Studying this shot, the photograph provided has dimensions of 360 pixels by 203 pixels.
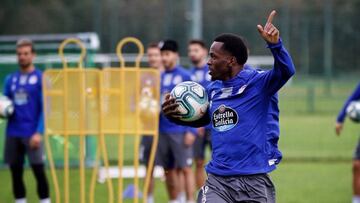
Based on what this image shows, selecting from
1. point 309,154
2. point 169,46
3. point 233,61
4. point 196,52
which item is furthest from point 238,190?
point 309,154

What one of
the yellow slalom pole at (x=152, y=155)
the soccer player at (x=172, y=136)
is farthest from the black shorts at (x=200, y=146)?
the yellow slalom pole at (x=152, y=155)

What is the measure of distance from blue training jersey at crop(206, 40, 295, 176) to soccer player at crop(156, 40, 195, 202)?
14.3 feet

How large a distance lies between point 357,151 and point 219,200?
4.63 metres

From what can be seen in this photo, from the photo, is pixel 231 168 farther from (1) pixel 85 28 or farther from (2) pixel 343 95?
(2) pixel 343 95

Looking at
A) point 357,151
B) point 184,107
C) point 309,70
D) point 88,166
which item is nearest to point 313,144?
point 309,70

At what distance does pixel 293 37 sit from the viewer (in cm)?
2308

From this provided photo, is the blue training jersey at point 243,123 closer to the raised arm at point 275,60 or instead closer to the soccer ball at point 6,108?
the raised arm at point 275,60

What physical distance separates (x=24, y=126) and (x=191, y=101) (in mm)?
4417

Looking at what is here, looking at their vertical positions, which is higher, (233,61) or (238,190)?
(233,61)

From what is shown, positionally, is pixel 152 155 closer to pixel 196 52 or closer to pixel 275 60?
pixel 196 52

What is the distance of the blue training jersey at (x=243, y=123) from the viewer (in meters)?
6.48

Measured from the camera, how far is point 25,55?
10.7m

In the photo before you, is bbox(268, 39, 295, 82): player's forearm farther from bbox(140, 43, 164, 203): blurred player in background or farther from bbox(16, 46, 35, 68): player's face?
bbox(16, 46, 35, 68): player's face

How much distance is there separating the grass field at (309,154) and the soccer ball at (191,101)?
493 centimetres
